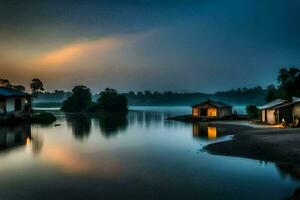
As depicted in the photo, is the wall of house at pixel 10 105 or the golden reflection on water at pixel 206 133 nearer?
the golden reflection on water at pixel 206 133

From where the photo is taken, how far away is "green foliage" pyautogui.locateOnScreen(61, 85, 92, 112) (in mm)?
160250

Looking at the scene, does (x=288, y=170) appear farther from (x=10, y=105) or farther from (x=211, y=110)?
(x=211, y=110)

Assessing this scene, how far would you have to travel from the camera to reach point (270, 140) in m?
31.1

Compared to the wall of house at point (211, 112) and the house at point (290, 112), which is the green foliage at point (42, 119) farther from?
the house at point (290, 112)

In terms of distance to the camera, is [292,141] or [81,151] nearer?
[292,141]

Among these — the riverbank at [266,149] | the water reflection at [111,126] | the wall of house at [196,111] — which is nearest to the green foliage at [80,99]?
the water reflection at [111,126]

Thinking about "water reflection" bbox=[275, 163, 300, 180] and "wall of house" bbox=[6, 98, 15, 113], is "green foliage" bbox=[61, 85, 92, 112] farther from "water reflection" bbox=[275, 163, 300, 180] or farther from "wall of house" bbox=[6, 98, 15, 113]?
"water reflection" bbox=[275, 163, 300, 180]

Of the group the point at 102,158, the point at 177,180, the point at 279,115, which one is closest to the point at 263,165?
the point at 177,180

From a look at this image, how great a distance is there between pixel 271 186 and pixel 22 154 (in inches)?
863

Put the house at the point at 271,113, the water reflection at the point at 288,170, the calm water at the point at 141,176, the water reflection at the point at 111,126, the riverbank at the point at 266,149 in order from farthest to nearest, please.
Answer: the water reflection at the point at 111,126 → the house at the point at 271,113 → the riverbank at the point at 266,149 → the water reflection at the point at 288,170 → the calm water at the point at 141,176

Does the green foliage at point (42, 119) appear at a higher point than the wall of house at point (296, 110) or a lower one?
lower

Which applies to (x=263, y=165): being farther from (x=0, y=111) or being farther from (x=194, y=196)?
(x=0, y=111)

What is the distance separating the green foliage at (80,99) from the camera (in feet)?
526

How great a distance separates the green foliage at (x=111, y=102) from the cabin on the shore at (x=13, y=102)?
8194 cm
